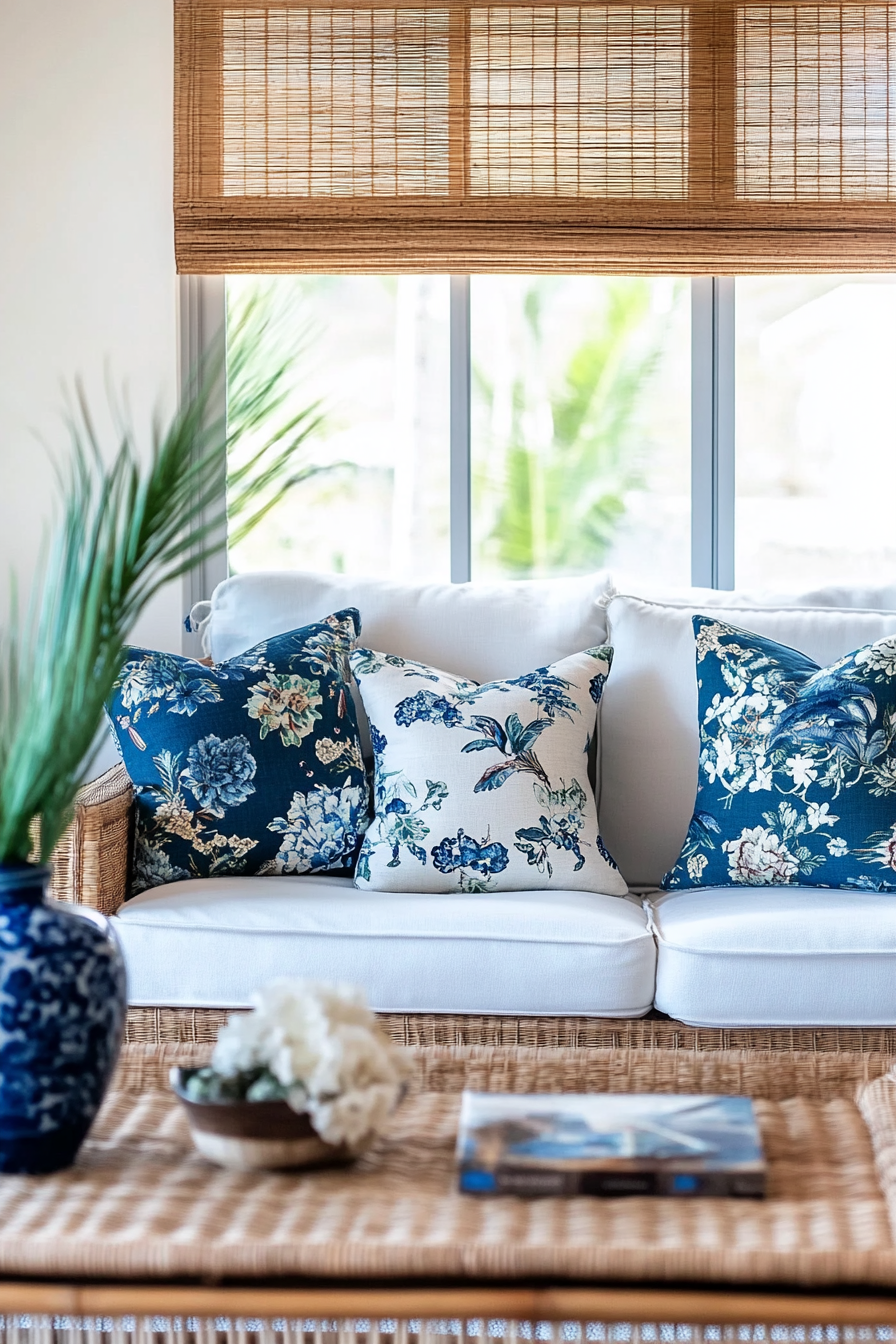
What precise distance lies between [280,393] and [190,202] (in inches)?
19.0

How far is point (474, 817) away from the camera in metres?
2.20

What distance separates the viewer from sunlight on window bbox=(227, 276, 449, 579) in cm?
320

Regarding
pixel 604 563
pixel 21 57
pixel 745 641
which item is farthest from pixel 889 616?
pixel 21 57

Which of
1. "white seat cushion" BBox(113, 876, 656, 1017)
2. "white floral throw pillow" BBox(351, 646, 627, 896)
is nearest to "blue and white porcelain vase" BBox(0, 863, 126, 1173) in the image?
"white seat cushion" BBox(113, 876, 656, 1017)

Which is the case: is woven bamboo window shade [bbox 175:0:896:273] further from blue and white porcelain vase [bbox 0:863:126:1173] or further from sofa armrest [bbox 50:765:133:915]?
blue and white porcelain vase [bbox 0:863:126:1173]

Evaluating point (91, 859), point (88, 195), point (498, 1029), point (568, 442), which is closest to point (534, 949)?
point (498, 1029)

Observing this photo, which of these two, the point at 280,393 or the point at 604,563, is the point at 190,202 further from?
the point at 604,563

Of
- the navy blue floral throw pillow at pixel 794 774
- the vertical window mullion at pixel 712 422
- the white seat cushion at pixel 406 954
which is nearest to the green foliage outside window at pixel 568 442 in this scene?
the vertical window mullion at pixel 712 422

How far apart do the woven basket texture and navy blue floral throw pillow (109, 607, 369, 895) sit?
32.4 inches

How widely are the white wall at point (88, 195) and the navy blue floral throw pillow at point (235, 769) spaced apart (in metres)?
1.04

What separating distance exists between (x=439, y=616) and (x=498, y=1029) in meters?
0.90

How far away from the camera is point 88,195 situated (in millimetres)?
3104

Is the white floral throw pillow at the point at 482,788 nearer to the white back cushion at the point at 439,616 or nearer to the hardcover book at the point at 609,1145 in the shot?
the white back cushion at the point at 439,616

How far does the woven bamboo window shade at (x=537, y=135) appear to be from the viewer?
306cm
